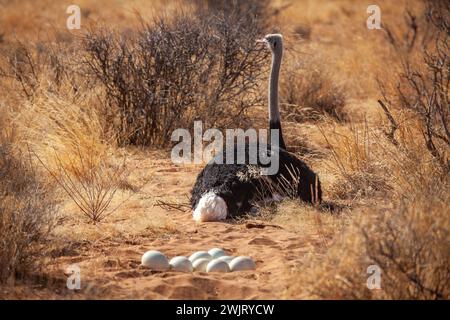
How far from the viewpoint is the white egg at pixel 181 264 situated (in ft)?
17.3

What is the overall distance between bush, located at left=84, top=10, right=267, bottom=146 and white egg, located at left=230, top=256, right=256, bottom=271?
3.63 m

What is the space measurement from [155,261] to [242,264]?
531 mm

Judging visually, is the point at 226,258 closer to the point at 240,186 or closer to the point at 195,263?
the point at 195,263

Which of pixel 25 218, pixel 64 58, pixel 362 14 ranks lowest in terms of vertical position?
pixel 25 218

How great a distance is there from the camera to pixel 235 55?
365 inches

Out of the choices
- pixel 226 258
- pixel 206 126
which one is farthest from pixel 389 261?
pixel 206 126

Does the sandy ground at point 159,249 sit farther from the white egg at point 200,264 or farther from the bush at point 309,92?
the bush at point 309,92

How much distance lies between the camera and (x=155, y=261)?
529cm

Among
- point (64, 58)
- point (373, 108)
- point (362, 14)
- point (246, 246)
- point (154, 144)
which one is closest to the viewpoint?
point (246, 246)

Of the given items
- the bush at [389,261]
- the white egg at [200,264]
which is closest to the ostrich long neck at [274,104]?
the white egg at [200,264]

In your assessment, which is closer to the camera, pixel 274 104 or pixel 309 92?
pixel 274 104
